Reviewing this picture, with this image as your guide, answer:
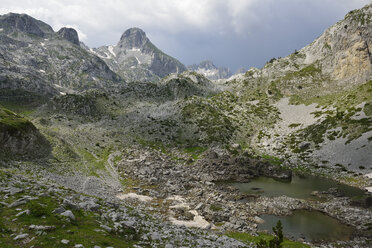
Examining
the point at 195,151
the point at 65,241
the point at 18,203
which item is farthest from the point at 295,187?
the point at 18,203

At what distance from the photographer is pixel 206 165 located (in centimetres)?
7019

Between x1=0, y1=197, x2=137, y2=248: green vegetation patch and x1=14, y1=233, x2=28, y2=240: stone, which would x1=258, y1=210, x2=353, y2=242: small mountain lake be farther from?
x1=14, y1=233, x2=28, y2=240: stone

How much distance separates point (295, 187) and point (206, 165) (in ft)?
87.6

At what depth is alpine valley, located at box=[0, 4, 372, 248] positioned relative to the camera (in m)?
20.3

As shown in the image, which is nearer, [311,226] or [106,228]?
[106,228]

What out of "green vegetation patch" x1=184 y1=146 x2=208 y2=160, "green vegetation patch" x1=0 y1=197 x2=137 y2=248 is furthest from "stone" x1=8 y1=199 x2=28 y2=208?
"green vegetation patch" x1=184 y1=146 x2=208 y2=160

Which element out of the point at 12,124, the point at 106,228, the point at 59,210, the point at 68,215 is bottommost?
the point at 106,228

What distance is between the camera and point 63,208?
1842cm

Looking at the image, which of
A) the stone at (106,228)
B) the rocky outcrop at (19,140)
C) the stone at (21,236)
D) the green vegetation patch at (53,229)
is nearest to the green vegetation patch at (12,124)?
the rocky outcrop at (19,140)

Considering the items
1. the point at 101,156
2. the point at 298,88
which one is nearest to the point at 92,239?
the point at 101,156

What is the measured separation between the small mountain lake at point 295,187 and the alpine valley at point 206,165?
1.57 feet

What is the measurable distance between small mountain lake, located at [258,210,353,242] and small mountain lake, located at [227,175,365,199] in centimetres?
1015

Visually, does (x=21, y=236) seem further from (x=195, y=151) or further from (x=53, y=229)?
(x=195, y=151)

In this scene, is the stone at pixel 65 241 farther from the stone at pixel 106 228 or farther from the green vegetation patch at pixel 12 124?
the green vegetation patch at pixel 12 124
